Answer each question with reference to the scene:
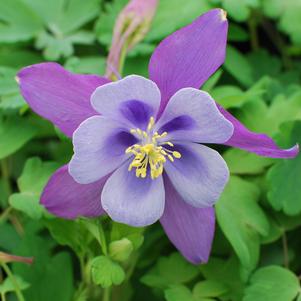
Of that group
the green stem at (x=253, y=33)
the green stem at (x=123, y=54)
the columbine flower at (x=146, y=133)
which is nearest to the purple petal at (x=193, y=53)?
the columbine flower at (x=146, y=133)

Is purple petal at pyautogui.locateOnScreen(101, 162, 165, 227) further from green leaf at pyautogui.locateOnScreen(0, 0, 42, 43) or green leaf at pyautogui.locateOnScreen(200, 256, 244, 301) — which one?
green leaf at pyautogui.locateOnScreen(0, 0, 42, 43)

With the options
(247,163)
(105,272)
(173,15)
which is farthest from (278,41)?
(105,272)

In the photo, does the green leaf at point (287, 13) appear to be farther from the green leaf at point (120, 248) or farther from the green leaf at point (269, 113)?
the green leaf at point (120, 248)

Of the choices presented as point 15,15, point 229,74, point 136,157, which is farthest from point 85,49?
point 136,157

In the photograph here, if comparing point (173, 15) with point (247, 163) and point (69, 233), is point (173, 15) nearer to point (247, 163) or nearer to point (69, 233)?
point (247, 163)

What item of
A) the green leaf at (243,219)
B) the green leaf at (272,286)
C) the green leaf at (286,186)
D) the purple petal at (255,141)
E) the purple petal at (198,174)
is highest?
the purple petal at (255,141)

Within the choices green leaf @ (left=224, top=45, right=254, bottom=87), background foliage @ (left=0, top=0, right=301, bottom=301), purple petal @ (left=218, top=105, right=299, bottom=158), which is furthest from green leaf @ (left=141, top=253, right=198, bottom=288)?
green leaf @ (left=224, top=45, right=254, bottom=87)
